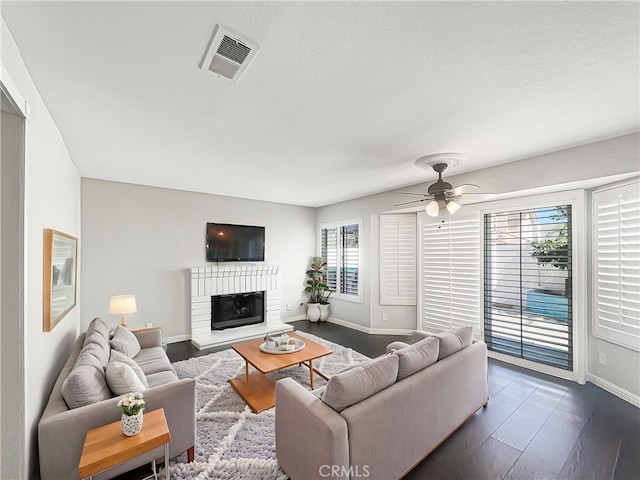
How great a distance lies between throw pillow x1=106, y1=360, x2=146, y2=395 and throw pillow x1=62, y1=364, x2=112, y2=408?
70mm

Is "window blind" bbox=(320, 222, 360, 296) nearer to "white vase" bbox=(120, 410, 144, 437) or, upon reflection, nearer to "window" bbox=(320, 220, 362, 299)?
"window" bbox=(320, 220, 362, 299)

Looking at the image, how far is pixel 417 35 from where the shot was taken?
4.47 feet

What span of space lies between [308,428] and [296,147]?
2.40 meters

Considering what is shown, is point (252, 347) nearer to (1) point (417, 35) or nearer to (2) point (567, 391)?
(1) point (417, 35)

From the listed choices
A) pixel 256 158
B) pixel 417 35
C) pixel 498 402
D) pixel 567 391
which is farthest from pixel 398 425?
pixel 256 158

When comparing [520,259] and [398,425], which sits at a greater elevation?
[520,259]

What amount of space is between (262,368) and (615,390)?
12.0 ft

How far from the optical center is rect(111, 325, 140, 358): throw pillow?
2680 millimetres

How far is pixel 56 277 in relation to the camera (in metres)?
2.08

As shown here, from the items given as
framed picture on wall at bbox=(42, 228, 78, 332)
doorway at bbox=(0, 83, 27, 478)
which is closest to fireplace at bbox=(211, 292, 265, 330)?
framed picture on wall at bbox=(42, 228, 78, 332)

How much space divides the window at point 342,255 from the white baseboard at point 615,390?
3.34 m

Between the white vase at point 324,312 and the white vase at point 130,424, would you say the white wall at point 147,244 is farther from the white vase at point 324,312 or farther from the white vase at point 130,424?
the white vase at point 130,424

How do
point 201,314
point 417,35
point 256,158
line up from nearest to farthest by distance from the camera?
point 417,35
point 256,158
point 201,314


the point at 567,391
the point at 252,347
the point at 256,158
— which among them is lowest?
the point at 567,391
